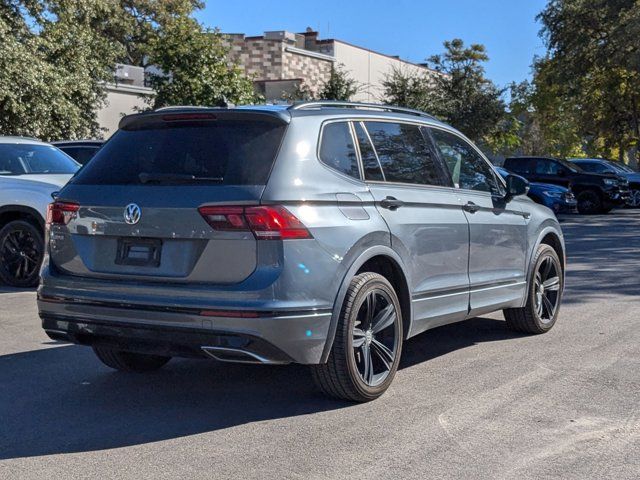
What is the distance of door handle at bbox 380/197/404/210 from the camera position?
572 centimetres

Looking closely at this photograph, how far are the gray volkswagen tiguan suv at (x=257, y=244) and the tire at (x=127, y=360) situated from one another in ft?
0.07

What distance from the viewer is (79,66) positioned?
92.9 ft

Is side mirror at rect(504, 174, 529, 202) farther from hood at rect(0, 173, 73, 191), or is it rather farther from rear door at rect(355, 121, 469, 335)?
hood at rect(0, 173, 73, 191)

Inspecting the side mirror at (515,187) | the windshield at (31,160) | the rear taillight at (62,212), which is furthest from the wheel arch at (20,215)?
the side mirror at (515,187)

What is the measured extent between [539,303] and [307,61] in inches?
1628

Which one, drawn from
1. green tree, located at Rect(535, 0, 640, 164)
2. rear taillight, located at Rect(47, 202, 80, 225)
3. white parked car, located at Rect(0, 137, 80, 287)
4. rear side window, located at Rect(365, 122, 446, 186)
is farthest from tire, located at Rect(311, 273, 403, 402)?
green tree, located at Rect(535, 0, 640, 164)

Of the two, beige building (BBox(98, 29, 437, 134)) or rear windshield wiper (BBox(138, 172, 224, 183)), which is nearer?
rear windshield wiper (BBox(138, 172, 224, 183))

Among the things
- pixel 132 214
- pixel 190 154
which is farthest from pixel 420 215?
pixel 132 214

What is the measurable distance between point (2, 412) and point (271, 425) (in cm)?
168

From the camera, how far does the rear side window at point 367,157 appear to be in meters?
5.82

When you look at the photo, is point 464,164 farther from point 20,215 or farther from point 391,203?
point 20,215

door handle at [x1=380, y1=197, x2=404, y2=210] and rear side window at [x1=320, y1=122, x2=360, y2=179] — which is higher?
rear side window at [x1=320, y1=122, x2=360, y2=179]

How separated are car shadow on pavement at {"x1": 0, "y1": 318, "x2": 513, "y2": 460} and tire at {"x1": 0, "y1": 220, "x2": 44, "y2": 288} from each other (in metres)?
3.70

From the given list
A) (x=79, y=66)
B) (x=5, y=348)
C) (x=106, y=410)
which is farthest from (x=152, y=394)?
(x=79, y=66)
